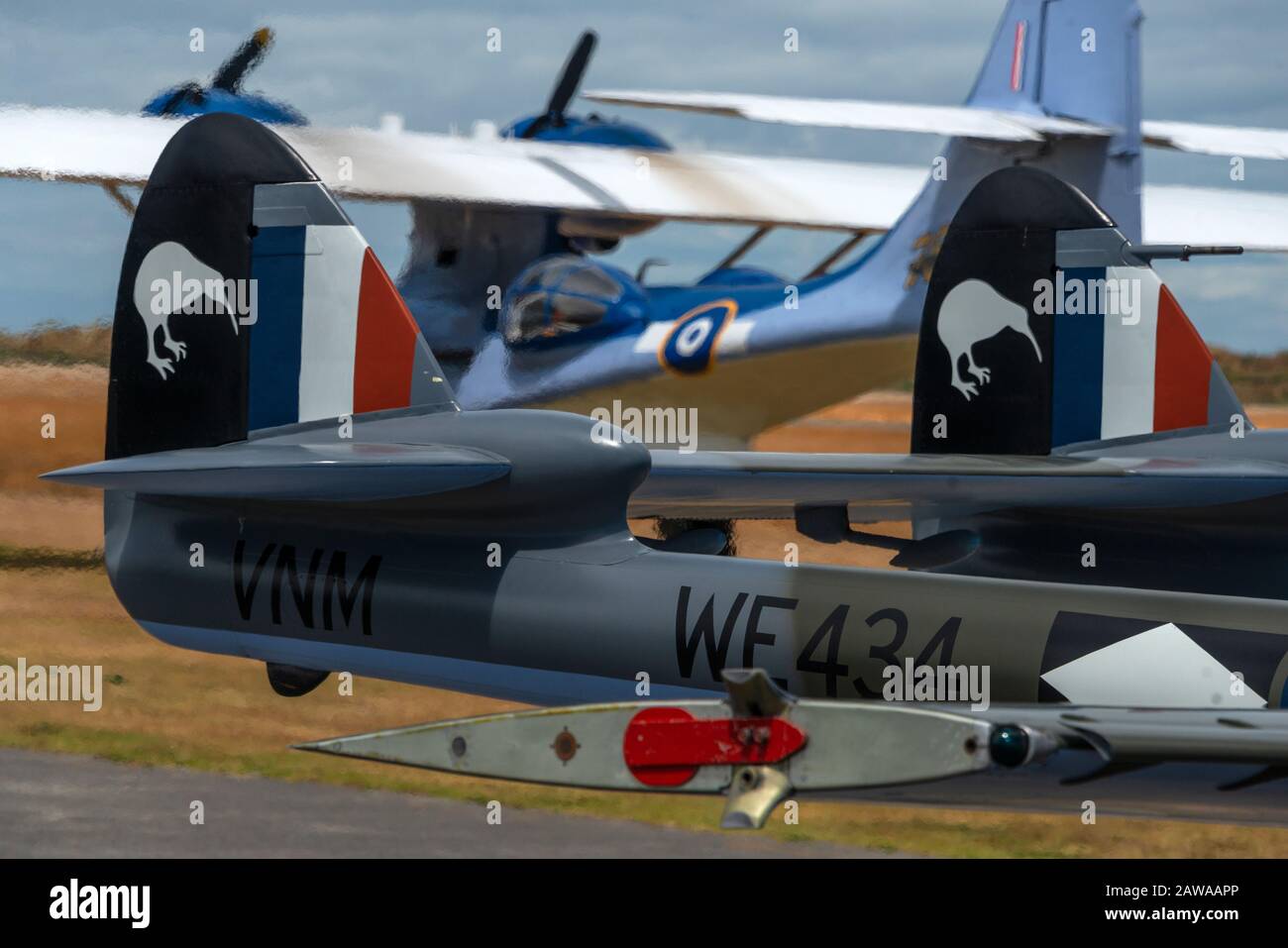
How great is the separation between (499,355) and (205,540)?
11303 mm

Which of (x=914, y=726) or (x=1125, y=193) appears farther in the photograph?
(x=1125, y=193)

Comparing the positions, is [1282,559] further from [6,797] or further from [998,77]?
[998,77]

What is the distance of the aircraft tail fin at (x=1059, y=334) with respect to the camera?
7957mm

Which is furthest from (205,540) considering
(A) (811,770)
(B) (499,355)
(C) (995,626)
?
(B) (499,355)

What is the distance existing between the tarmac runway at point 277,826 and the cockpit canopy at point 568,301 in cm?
881

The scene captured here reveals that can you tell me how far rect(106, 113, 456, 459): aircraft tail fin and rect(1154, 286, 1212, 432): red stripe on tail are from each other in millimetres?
3534

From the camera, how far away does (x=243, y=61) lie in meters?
17.3

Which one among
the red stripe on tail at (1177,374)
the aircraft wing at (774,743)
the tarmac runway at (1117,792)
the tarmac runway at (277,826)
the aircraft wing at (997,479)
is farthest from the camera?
the tarmac runway at (277,826)

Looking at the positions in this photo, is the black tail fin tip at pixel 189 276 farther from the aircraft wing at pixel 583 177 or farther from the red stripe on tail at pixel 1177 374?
the aircraft wing at pixel 583 177

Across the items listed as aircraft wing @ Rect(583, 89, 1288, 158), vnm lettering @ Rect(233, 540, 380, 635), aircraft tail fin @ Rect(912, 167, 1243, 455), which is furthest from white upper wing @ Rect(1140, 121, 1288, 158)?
vnm lettering @ Rect(233, 540, 380, 635)

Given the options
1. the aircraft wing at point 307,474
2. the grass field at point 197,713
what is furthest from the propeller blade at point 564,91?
the aircraft wing at point 307,474

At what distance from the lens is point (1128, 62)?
794 inches

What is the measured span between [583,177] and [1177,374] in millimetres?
14125

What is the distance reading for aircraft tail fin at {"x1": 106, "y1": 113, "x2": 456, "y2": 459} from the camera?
7.43 meters
